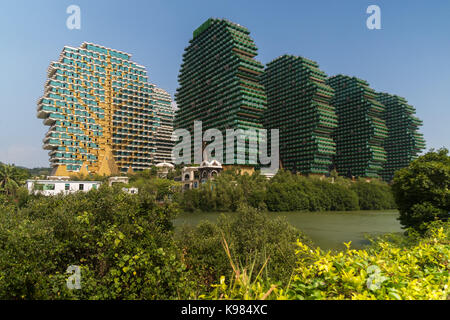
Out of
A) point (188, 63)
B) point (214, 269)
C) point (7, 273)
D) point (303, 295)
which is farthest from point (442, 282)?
point (188, 63)

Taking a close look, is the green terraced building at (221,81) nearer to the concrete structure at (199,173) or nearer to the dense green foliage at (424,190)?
the concrete structure at (199,173)

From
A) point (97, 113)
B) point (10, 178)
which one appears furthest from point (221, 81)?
point (10, 178)

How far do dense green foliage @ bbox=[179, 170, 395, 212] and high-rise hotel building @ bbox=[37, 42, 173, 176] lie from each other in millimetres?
77528

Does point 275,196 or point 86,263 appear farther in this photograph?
point 275,196

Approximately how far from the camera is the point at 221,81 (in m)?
152

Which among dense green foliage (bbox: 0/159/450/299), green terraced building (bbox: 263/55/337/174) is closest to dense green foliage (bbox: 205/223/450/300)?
dense green foliage (bbox: 0/159/450/299)

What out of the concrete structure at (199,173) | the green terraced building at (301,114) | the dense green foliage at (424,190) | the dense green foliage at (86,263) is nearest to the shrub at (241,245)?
the dense green foliage at (86,263)

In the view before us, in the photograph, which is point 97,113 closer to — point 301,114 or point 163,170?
point 163,170

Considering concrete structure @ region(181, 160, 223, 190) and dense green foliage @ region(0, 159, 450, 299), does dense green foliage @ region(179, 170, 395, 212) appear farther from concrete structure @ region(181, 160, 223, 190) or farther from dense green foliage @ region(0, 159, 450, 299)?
dense green foliage @ region(0, 159, 450, 299)

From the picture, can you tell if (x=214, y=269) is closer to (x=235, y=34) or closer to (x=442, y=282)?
(x=442, y=282)

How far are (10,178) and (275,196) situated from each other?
8694cm

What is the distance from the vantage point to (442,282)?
5.58 m

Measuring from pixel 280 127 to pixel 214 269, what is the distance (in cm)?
16361

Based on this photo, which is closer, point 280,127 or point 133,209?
point 133,209
